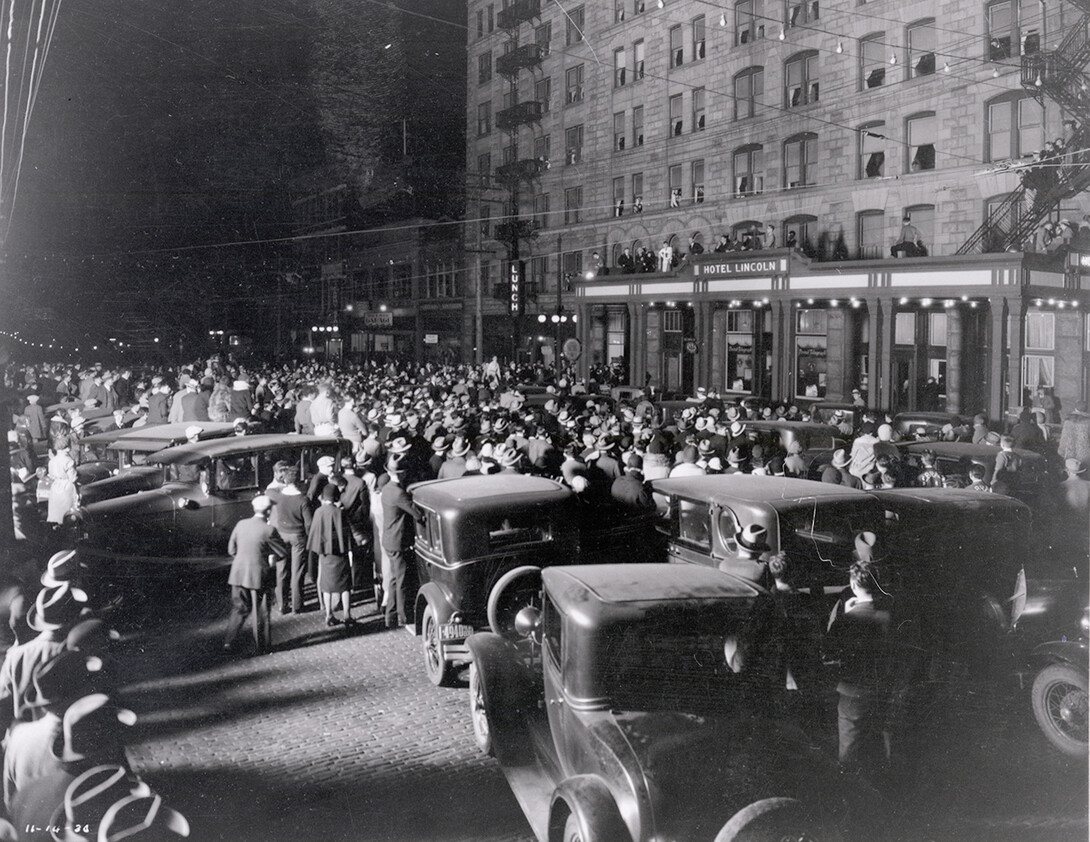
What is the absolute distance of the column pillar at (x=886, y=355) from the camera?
24.7 m

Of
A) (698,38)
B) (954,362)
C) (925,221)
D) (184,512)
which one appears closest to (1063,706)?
(184,512)

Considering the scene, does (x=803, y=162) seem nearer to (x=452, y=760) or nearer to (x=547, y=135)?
(x=547, y=135)

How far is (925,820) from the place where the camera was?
5.76 meters

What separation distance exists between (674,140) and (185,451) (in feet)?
95.0

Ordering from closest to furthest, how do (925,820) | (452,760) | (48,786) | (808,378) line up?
(48,786) → (925,820) → (452,760) → (808,378)

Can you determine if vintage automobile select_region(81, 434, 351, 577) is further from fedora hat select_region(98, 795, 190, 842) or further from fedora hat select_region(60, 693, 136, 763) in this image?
fedora hat select_region(60, 693, 136, 763)

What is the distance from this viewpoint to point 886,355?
81.5 feet

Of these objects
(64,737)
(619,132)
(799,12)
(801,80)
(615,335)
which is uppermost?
(799,12)

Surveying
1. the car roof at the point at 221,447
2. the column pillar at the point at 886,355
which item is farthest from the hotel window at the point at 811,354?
the car roof at the point at 221,447

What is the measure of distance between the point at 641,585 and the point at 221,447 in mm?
8157

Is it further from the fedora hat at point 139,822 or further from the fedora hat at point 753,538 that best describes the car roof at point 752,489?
the fedora hat at point 139,822

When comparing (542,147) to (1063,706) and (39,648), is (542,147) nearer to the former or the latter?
(1063,706)

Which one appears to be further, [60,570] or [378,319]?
[378,319]

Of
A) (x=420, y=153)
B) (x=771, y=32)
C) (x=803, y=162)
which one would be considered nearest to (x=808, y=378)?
(x=803, y=162)
